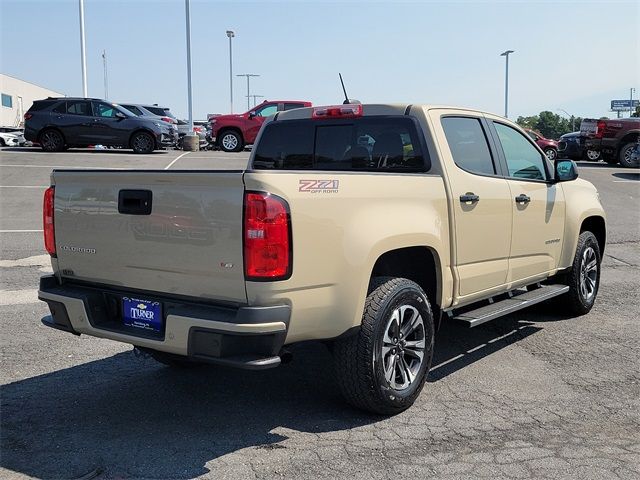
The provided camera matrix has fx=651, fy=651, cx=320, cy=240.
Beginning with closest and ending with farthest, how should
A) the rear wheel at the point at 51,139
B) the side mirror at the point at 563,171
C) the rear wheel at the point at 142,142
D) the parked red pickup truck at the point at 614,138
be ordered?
the side mirror at the point at 563,171
the parked red pickup truck at the point at 614,138
the rear wheel at the point at 51,139
the rear wheel at the point at 142,142

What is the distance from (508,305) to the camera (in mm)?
5188

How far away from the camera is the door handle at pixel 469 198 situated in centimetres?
462

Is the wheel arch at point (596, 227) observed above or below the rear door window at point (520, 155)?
below

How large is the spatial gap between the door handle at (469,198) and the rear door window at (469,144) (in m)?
0.22

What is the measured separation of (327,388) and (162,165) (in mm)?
16578

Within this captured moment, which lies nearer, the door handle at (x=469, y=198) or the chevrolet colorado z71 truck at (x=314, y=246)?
the chevrolet colorado z71 truck at (x=314, y=246)

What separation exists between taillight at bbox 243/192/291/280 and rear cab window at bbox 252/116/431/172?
162cm

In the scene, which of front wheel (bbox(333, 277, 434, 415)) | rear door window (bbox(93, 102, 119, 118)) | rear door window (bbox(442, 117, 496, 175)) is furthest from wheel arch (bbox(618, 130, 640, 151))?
→ front wheel (bbox(333, 277, 434, 415))

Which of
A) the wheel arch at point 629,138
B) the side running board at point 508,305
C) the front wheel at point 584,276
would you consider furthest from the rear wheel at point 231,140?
the side running board at point 508,305

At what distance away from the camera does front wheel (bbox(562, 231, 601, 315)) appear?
6391mm

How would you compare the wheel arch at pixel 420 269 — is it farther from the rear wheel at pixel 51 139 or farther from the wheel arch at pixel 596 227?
the rear wheel at pixel 51 139

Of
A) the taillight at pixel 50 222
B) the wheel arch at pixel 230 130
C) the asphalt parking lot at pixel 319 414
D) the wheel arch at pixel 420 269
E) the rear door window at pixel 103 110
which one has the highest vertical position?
the rear door window at pixel 103 110

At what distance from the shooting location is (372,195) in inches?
152

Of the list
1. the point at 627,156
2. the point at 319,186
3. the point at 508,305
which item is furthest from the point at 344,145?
the point at 627,156
